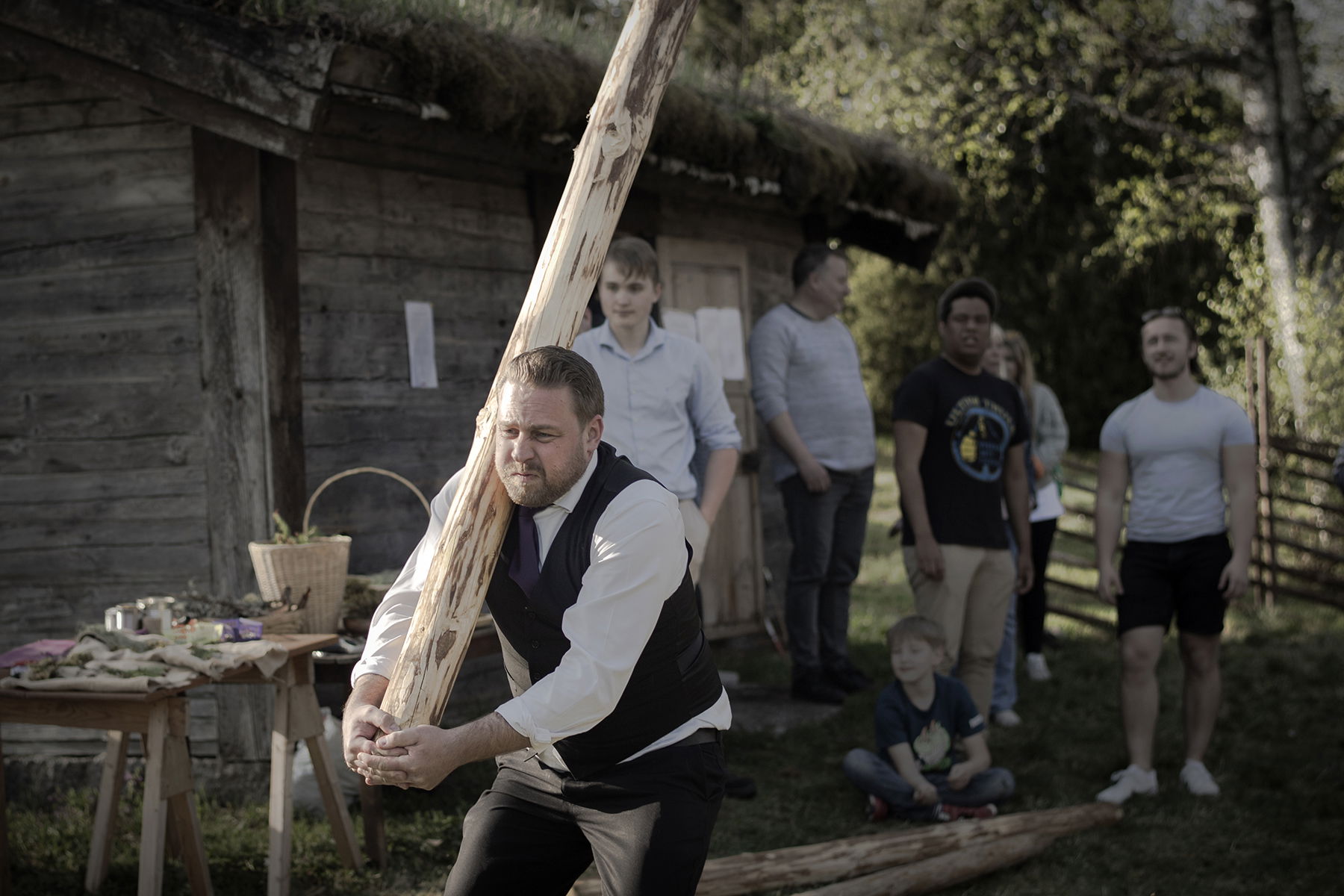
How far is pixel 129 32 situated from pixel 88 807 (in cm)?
301

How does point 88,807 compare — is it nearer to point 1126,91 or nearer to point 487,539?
point 487,539

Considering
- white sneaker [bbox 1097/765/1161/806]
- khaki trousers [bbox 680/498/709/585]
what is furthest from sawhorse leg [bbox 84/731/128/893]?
white sneaker [bbox 1097/765/1161/806]

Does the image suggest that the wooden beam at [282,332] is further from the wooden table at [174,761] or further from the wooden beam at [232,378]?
the wooden table at [174,761]

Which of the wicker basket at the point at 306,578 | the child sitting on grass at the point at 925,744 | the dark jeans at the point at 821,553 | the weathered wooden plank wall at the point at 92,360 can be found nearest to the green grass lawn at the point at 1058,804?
the child sitting on grass at the point at 925,744

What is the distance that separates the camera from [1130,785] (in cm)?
480

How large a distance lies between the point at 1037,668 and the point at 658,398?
3.56 m

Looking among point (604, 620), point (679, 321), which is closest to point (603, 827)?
point (604, 620)

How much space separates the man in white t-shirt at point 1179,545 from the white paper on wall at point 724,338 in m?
3.02

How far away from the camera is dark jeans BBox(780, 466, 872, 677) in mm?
6102

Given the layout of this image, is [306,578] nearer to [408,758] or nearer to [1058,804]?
[408,758]

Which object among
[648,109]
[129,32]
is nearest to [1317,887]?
[648,109]

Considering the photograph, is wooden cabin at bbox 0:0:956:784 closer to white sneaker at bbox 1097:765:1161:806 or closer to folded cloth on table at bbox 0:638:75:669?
folded cloth on table at bbox 0:638:75:669

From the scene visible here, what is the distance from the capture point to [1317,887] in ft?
13.1

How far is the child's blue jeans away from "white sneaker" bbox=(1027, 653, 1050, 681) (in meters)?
2.36
